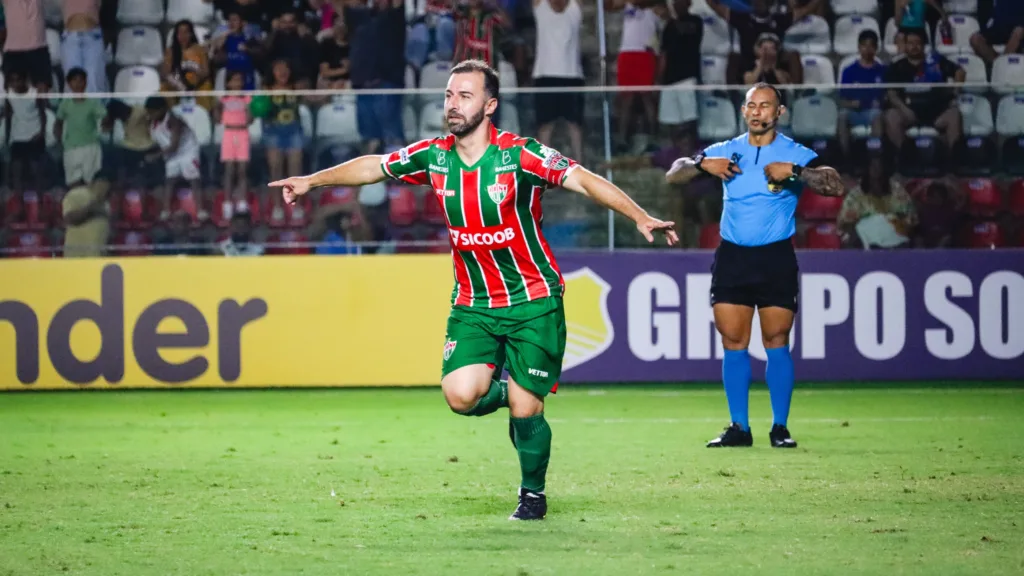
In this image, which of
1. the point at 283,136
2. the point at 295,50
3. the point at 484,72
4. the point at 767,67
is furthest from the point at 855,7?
the point at 484,72

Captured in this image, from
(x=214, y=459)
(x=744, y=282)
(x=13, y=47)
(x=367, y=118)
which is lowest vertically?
(x=214, y=459)

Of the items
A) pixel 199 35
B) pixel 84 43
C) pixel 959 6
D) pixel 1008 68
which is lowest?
pixel 1008 68

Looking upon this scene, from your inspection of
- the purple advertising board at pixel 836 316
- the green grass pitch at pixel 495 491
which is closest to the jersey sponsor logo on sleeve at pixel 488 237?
the green grass pitch at pixel 495 491

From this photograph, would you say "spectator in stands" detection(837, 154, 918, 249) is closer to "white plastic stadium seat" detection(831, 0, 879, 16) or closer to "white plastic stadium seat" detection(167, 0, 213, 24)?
"white plastic stadium seat" detection(831, 0, 879, 16)

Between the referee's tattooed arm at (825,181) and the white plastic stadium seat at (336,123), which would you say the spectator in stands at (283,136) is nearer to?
the white plastic stadium seat at (336,123)

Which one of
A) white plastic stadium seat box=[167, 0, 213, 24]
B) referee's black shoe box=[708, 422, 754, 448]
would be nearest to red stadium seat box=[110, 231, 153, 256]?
white plastic stadium seat box=[167, 0, 213, 24]

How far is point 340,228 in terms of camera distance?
1317 centimetres

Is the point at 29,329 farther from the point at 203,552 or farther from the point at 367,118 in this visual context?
the point at 203,552

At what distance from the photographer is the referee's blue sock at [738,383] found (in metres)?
9.19

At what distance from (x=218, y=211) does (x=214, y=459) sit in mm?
4759

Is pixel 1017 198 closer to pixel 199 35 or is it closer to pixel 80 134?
pixel 80 134

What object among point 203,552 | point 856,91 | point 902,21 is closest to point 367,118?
point 856,91

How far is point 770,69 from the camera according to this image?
49.1 ft

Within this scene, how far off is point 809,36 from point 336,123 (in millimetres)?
5551
